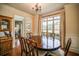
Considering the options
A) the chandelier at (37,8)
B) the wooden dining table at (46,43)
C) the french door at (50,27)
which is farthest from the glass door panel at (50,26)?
the chandelier at (37,8)

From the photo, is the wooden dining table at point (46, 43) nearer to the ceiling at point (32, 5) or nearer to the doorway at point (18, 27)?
the doorway at point (18, 27)

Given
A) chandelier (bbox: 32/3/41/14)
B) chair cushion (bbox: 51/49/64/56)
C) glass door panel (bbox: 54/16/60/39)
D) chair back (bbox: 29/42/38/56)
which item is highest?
chandelier (bbox: 32/3/41/14)

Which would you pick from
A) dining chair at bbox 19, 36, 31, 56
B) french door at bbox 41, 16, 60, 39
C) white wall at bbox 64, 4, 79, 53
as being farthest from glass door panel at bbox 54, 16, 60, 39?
dining chair at bbox 19, 36, 31, 56

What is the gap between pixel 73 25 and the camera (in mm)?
1979

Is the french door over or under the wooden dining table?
over

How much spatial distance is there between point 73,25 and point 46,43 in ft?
2.04

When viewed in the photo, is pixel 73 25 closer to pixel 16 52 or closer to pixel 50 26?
pixel 50 26

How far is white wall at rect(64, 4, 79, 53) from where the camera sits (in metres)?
1.97

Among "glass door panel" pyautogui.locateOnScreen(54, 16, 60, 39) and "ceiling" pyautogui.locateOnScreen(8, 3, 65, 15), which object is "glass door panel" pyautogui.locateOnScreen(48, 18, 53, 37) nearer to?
"glass door panel" pyautogui.locateOnScreen(54, 16, 60, 39)

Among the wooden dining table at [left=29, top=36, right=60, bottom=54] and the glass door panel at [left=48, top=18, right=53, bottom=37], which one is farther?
the glass door panel at [left=48, top=18, right=53, bottom=37]

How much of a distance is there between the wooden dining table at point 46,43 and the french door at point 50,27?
0.26 feet

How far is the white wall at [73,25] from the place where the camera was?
1.97 metres

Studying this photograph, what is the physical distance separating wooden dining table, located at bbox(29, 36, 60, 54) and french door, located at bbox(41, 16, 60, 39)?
79 mm

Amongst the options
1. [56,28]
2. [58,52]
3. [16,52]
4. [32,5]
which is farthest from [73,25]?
[16,52]
